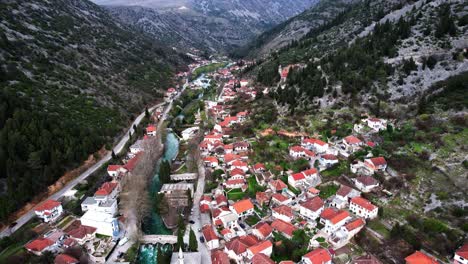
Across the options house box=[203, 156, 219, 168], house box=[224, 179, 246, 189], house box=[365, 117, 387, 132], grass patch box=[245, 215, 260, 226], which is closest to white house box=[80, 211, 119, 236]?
house box=[224, 179, 246, 189]

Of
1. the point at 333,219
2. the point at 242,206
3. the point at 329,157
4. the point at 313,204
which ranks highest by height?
the point at 329,157

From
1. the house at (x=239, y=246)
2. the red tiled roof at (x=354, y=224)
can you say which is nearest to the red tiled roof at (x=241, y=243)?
the house at (x=239, y=246)

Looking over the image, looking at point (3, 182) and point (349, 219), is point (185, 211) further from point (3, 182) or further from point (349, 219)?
point (3, 182)

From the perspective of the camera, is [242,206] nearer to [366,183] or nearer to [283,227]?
[283,227]

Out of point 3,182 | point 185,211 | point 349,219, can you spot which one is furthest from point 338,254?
point 3,182

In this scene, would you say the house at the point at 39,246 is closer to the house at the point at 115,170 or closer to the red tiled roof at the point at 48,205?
the red tiled roof at the point at 48,205

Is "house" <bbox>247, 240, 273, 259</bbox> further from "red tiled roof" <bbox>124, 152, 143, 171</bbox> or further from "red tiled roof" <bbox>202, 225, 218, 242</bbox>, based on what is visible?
"red tiled roof" <bbox>124, 152, 143, 171</bbox>

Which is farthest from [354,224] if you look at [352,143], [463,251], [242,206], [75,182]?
[75,182]
